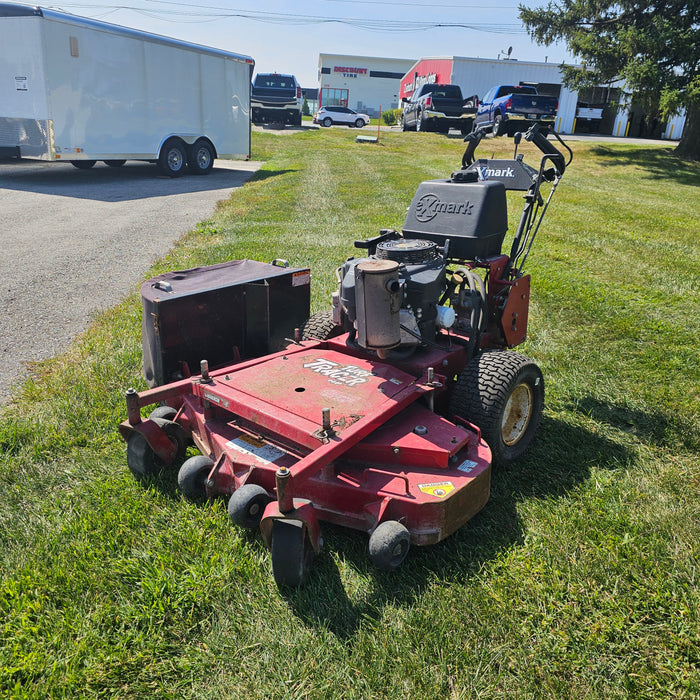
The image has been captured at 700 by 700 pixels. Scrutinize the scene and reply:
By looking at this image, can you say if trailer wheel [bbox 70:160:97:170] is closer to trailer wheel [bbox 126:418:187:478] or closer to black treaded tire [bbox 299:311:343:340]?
black treaded tire [bbox 299:311:343:340]

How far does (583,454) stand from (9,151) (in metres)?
13.3

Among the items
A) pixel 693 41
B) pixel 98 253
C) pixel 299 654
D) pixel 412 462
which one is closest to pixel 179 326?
pixel 412 462

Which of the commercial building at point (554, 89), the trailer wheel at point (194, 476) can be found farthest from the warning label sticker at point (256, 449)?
the commercial building at point (554, 89)

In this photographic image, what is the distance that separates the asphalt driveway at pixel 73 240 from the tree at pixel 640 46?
12.7 m

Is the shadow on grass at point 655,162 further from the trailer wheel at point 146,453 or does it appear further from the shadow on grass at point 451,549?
the trailer wheel at point 146,453

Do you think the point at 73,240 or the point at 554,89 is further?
the point at 554,89

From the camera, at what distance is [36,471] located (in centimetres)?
332

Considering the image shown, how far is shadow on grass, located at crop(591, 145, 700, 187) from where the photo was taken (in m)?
19.3

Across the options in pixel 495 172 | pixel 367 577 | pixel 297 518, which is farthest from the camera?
pixel 495 172

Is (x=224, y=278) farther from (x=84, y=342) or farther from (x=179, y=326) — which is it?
(x=84, y=342)

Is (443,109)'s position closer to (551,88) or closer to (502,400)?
(551,88)

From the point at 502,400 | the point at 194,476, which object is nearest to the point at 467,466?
the point at 502,400

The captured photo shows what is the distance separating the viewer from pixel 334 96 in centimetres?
6694

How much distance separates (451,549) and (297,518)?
0.86 meters
